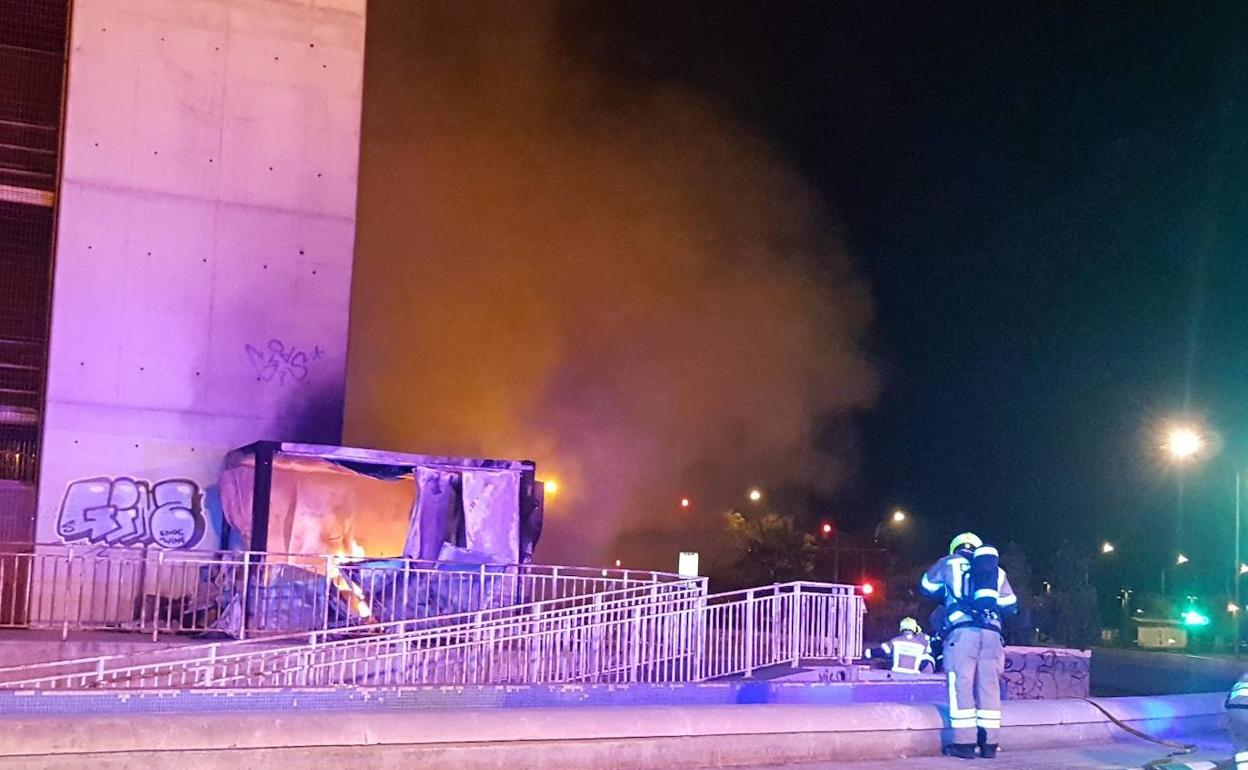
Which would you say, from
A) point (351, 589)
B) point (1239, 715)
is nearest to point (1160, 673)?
point (1239, 715)

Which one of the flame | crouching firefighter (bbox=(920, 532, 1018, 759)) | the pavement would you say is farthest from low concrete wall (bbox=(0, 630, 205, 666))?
Answer: crouching firefighter (bbox=(920, 532, 1018, 759))

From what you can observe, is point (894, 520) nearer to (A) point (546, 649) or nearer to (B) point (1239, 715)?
(A) point (546, 649)

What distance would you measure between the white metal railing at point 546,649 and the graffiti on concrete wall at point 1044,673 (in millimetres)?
1985

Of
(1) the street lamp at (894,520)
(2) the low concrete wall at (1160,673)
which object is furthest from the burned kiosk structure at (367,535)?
(1) the street lamp at (894,520)

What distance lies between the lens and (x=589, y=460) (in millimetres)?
23016

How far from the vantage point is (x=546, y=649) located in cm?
1006

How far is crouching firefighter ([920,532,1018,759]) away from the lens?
7121 mm

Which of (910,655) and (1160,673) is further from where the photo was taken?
(1160,673)

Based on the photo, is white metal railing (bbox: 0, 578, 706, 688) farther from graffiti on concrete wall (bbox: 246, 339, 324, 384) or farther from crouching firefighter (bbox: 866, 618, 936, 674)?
graffiti on concrete wall (bbox: 246, 339, 324, 384)

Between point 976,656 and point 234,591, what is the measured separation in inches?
237

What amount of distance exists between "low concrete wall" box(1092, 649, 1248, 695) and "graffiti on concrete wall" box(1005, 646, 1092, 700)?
8.77 feet

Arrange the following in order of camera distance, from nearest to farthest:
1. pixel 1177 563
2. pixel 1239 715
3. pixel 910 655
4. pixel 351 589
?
pixel 1239 715 → pixel 351 589 → pixel 910 655 → pixel 1177 563

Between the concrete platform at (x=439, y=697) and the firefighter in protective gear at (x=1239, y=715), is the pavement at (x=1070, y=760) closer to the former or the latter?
the firefighter in protective gear at (x=1239, y=715)

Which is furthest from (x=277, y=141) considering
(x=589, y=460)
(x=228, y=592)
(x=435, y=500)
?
(x=589, y=460)
